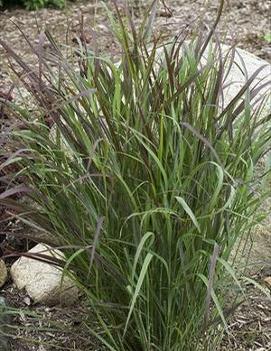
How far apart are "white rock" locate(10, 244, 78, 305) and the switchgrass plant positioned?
1.87 ft

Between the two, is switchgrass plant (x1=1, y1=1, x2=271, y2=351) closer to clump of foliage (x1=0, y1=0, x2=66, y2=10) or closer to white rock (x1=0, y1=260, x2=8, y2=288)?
white rock (x1=0, y1=260, x2=8, y2=288)

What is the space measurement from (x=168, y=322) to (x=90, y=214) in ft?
1.36

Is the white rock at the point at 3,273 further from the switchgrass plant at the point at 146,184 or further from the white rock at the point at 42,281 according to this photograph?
the switchgrass plant at the point at 146,184

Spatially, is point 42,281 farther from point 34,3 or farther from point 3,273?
point 34,3

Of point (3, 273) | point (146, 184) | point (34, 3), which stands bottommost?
point (3, 273)

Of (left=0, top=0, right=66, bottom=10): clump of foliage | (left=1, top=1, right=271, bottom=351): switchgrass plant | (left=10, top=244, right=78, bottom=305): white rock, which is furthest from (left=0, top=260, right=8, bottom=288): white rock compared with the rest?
(left=0, top=0, right=66, bottom=10): clump of foliage

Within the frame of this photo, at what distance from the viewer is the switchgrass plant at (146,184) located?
2234 mm

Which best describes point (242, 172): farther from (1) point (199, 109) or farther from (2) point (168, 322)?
(2) point (168, 322)

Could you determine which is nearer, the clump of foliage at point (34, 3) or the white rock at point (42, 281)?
the white rock at point (42, 281)

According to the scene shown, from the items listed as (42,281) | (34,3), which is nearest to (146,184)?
(42,281)

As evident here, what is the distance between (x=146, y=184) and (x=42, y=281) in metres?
1.02

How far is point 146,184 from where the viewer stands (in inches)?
90.1

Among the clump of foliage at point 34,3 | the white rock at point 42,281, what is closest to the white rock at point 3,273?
the white rock at point 42,281

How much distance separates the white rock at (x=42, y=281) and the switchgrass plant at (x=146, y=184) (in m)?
0.57
